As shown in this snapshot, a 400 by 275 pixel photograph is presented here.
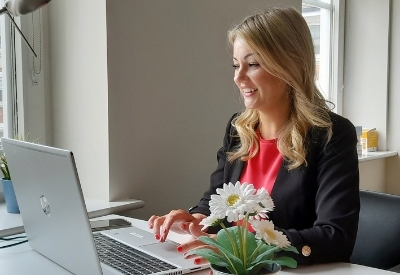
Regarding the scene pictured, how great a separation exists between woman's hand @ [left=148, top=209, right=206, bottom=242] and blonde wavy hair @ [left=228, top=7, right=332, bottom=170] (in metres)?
0.32

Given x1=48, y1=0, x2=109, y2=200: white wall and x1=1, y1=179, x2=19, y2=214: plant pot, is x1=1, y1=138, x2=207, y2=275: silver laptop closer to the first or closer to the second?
x1=1, y1=179, x2=19, y2=214: plant pot

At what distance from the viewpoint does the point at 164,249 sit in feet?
3.92

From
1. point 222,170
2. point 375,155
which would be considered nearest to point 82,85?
point 222,170

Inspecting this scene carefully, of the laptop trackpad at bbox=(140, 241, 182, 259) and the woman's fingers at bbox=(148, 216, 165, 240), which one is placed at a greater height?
the woman's fingers at bbox=(148, 216, 165, 240)

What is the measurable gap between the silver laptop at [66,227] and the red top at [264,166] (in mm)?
363

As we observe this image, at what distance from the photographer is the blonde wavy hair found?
4.57 feet

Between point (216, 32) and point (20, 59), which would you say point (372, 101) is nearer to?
point (216, 32)

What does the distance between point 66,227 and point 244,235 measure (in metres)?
0.37

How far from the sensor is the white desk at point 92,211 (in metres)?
1.40

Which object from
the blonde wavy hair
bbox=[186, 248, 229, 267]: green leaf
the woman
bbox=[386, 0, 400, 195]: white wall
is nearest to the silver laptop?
the woman

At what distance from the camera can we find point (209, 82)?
205 cm

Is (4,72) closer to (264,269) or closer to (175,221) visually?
(175,221)

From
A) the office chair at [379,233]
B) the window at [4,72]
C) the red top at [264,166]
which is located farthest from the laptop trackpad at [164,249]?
the window at [4,72]

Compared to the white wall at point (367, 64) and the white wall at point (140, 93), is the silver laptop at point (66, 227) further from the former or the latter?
the white wall at point (367, 64)
